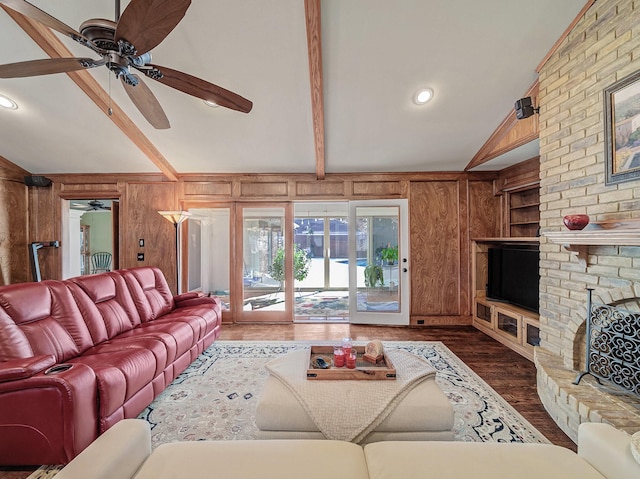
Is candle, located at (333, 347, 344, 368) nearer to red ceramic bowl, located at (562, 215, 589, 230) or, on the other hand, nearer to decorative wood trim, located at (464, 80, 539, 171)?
red ceramic bowl, located at (562, 215, 589, 230)

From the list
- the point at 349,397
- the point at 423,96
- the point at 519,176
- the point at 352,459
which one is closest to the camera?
the point at 352,459

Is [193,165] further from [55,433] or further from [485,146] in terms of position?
[485,146]

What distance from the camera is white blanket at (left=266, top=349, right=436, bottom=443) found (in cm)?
161

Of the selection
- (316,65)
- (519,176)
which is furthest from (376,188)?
(316,65)

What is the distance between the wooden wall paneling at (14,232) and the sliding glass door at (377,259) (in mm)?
5064

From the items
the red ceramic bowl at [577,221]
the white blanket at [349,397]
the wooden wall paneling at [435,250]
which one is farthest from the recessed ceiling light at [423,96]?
the white blanket at [349,397]

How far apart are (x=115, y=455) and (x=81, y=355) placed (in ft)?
5.33

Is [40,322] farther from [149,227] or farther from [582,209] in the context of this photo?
[582,209]

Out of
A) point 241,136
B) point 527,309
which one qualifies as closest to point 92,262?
point 241,136

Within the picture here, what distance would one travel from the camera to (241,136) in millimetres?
3662

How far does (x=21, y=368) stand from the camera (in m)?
1.56

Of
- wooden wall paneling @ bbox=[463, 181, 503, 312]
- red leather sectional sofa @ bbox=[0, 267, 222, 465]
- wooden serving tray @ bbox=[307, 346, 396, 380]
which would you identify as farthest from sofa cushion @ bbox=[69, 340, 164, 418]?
wooden wall paneling @ bbox=[463, 181, 503, 312]

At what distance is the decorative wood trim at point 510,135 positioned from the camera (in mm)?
2978

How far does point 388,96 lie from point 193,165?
116 inches
